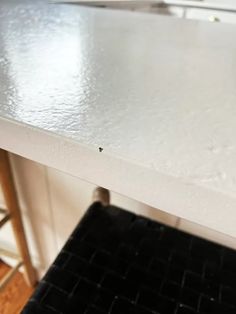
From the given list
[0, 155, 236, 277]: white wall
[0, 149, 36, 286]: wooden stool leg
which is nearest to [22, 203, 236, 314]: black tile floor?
[0, 155, 236, 277]: white wall

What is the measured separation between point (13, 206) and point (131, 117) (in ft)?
1.98

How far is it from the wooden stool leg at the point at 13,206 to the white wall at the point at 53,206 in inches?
2.7

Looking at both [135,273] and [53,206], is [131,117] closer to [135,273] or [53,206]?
[135,273]

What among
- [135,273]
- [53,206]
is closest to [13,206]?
[53,206]

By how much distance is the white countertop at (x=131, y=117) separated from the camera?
0.82 feet

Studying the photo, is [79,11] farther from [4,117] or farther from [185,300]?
[185,300]

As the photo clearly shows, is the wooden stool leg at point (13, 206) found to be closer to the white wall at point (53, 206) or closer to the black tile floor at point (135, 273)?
the white wall at point (53, 206)

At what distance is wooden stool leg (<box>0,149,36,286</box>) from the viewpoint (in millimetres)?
727

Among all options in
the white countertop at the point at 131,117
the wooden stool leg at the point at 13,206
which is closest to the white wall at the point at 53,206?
the wooden stool leg at the point at 13,206

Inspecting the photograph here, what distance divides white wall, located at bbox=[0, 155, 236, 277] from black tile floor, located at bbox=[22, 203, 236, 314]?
110 mm

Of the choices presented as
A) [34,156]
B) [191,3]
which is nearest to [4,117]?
[34,156]

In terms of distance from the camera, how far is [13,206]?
80 cm

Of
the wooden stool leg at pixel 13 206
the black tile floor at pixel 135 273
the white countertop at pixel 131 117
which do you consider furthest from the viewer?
the wooden stool leg at pixel 13 206

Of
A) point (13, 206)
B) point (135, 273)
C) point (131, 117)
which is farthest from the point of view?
point (13, 206)
